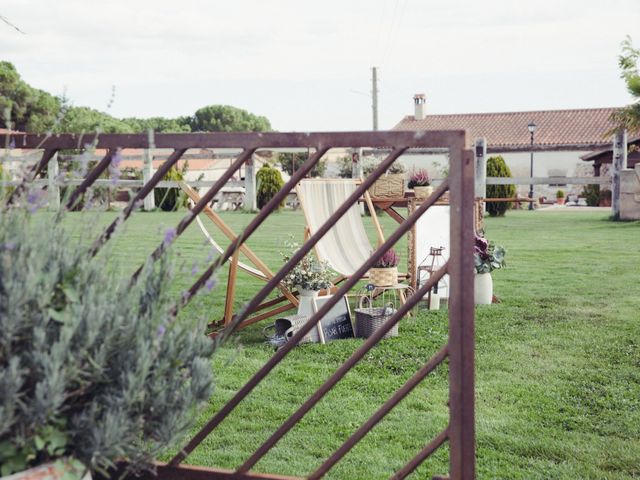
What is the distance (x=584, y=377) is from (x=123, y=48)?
908 inches

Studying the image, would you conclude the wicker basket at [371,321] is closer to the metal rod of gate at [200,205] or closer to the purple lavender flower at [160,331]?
the metal rod of gate at [200,205]

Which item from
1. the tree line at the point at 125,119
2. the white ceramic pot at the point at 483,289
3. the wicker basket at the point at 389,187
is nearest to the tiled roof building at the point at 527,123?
the tree line at the point at 125,119

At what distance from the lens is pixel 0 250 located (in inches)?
57.7

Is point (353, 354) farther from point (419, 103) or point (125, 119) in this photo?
point (125, 119)

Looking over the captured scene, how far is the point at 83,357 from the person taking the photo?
4.55ft

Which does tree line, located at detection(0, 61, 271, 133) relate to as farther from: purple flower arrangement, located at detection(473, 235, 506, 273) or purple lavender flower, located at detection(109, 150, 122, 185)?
purple lavender flower, located at detection(109, 150, 122, 185)

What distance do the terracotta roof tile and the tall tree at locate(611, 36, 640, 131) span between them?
15.5 m

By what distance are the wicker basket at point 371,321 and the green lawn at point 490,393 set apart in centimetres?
10

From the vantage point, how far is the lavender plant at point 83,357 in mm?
1332

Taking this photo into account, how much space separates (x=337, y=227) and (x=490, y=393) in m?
2.40

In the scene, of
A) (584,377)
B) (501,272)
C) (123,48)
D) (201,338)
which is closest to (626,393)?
(584,377)

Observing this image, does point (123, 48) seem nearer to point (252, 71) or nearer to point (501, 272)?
point (252, 71)

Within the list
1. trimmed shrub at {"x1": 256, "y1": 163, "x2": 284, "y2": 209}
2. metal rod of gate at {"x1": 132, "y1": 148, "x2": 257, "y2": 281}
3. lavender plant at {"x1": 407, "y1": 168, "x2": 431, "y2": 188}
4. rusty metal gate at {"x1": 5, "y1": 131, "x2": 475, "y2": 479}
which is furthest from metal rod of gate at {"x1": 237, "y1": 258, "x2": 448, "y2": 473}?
trimmed shrub at {"x1": 256, "y1": 163, "x2": 284, "y2": 209}

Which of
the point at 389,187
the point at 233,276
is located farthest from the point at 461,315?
the point at 389,187
